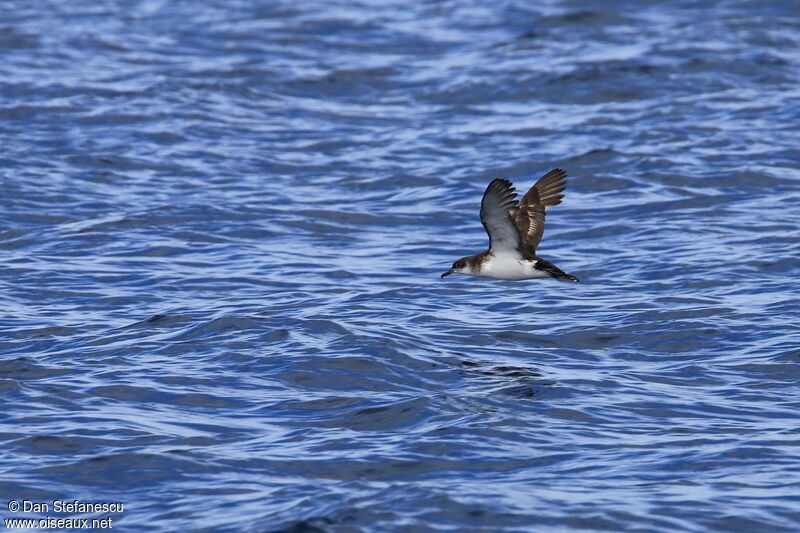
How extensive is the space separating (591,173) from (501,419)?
959 cm

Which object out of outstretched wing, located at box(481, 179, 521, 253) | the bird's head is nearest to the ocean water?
the bird's head

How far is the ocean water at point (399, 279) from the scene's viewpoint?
29.1 ft

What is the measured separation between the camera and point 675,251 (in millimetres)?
15234

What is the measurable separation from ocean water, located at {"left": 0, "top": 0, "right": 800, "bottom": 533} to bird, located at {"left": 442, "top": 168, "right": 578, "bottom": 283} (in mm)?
651

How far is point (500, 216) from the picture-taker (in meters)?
11.5

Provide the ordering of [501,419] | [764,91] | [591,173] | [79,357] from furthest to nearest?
[764,91] → [591,173] → [79,357] → [501,419]

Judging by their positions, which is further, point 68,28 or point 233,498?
point 68,28

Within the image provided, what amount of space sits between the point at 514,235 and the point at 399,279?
109 inches

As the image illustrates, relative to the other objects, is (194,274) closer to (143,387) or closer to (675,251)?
(143,387)

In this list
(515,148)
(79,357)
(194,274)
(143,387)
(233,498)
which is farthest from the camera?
(515,148)

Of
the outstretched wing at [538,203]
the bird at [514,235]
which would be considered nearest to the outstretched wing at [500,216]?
the bird at [514,235]

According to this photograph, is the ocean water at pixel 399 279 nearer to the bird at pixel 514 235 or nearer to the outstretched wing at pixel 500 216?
the bird at pixel 514 235

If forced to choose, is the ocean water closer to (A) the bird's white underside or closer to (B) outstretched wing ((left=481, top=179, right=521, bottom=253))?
(A) the bird's white underside

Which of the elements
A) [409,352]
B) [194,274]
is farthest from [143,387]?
[194,274]
